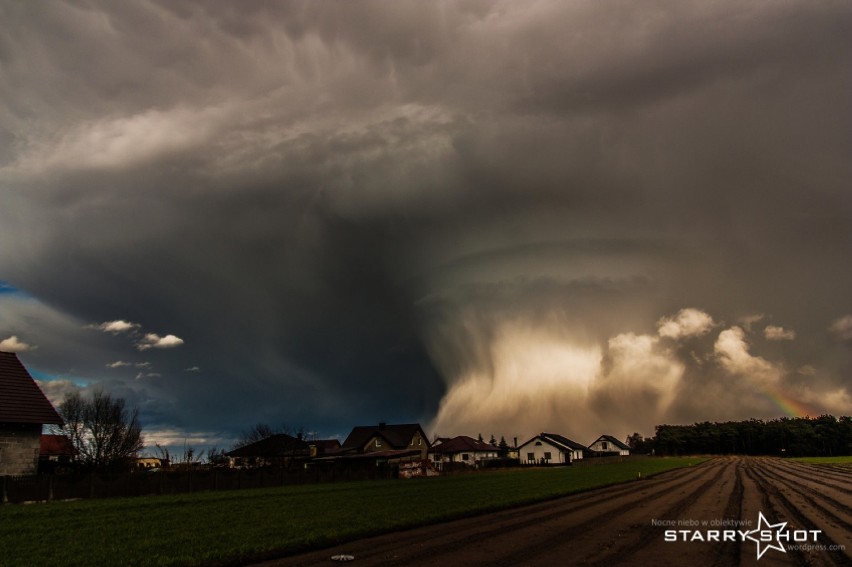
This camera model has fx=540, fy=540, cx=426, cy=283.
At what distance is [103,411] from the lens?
59750 mm

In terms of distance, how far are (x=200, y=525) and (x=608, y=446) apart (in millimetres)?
162867

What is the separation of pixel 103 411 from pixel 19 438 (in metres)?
27.0

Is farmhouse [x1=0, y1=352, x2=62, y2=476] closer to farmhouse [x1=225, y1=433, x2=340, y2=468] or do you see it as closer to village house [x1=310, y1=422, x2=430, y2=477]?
village house [x1=310, y1=422, x2=430, y2=477]

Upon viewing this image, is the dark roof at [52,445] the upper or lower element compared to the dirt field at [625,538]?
lower

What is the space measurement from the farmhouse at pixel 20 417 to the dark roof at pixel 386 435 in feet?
216

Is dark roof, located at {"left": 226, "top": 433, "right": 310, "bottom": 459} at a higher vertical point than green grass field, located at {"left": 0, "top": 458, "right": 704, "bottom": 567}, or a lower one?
lower

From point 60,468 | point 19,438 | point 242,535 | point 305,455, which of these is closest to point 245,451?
point 305,455

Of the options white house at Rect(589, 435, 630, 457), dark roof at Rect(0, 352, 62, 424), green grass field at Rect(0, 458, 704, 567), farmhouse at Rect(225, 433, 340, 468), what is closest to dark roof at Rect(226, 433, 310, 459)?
farmhouse at Rect(225, 433, 340, 468)

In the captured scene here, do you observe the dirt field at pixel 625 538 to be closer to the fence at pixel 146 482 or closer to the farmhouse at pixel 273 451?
the fence at pixel 146 482

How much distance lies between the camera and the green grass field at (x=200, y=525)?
14.8 m

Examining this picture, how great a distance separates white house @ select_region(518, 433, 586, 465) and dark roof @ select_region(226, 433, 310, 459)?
2117 inches

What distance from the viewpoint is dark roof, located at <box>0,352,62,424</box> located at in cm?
3478

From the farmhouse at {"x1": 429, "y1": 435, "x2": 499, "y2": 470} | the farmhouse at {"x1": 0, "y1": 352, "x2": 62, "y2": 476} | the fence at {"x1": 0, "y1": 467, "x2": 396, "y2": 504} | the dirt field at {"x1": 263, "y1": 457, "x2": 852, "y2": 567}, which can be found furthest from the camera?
the farmhouse at {"x1": 429, "y1": 435, "x2": 499, "y2": 470}

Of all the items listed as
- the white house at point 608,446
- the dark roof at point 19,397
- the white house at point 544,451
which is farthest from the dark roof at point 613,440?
the dark roof at point 19,397
